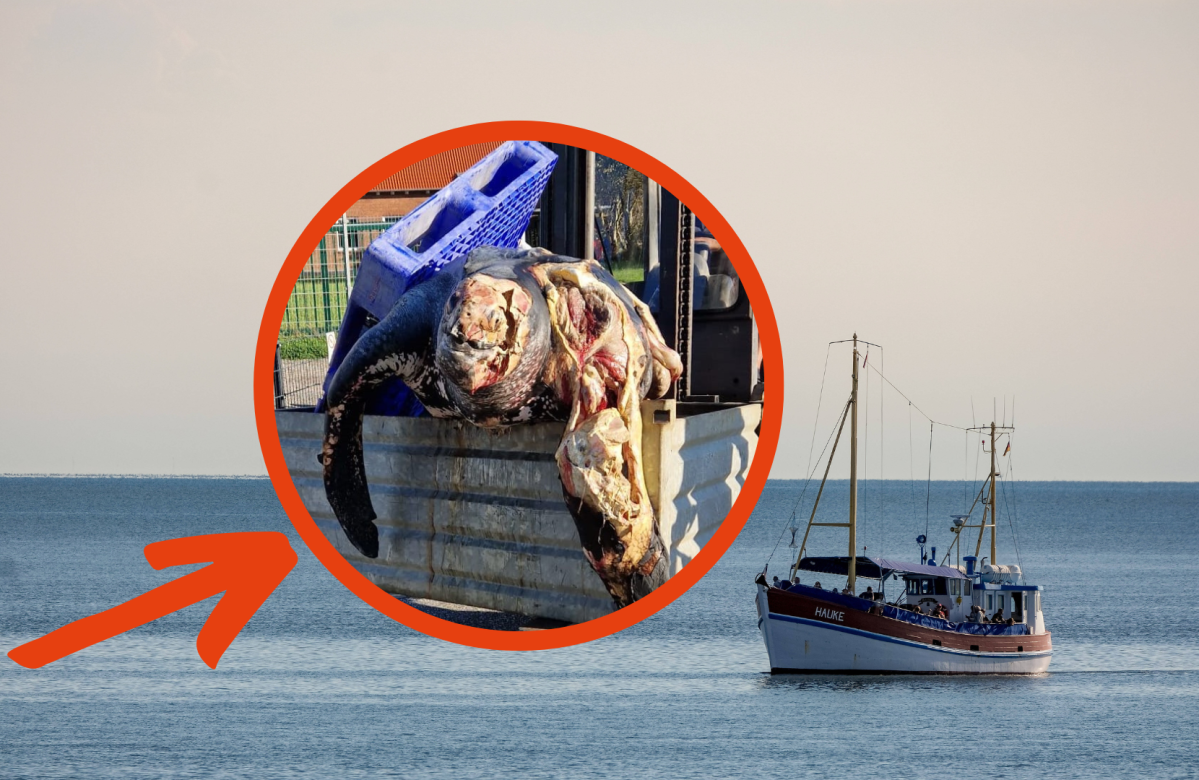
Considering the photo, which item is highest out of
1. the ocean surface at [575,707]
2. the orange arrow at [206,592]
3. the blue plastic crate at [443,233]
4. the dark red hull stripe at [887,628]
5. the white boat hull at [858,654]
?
the blue plastic crate at [443,233]

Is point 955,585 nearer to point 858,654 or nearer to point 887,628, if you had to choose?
point 887,628

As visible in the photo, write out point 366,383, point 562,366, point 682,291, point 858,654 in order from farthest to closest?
point 858,654, point 682,291, point 366,383, point 562,366

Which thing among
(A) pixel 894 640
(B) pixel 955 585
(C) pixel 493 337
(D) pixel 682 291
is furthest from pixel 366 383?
(A) pixel 894 640

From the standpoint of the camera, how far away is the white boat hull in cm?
4234

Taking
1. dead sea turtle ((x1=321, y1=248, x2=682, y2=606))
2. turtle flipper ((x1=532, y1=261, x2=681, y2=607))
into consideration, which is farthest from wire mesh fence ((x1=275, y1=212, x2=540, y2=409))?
turtle flipper ((x1=532, y1=261, x2=681, y2=607))

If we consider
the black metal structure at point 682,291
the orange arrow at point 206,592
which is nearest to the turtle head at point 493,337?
the orange arrow at point 206,592

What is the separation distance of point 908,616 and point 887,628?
1.58 m

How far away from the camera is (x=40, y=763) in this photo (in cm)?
3938

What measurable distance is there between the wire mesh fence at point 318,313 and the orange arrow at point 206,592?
744 millimetres

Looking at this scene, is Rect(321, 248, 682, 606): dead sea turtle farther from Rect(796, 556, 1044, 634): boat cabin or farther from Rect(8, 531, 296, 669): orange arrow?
Rect(796, 556, 1044, 634): boat cabin

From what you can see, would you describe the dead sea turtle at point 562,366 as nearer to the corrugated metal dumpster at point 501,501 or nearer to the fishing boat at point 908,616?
the corrugated metal dumpster at point 501,501

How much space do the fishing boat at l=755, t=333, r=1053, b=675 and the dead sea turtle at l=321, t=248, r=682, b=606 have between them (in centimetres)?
3242

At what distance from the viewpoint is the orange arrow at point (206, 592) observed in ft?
14.6

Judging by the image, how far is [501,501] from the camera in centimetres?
525
